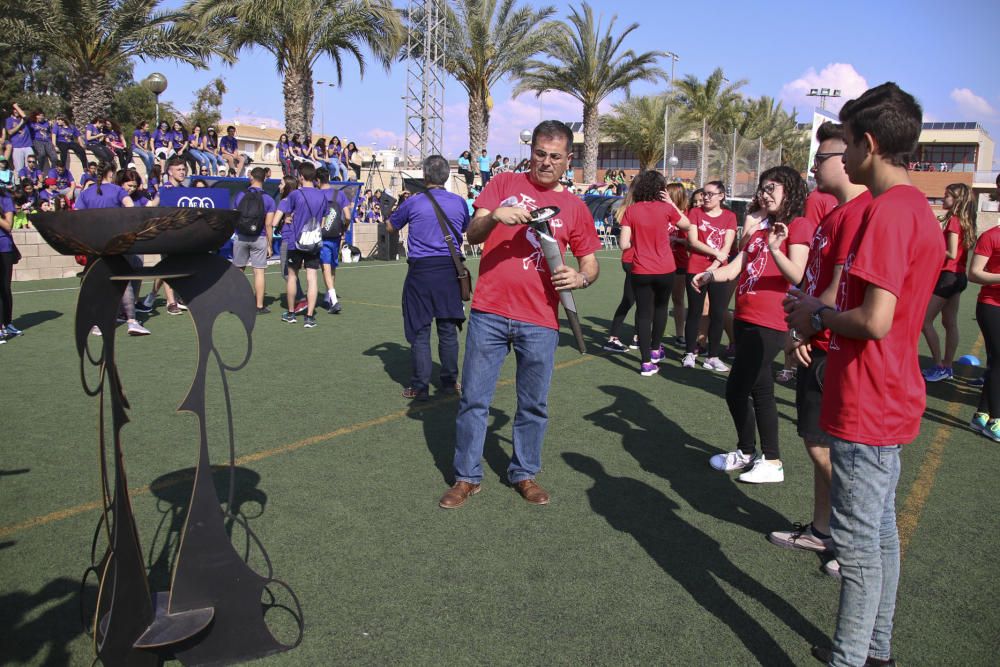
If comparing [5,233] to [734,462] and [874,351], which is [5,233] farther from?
[874,351]

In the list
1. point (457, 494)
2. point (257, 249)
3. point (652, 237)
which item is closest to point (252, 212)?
point (257, 249)

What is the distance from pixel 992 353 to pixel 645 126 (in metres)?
34.2

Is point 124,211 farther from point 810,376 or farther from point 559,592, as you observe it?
point 810,376

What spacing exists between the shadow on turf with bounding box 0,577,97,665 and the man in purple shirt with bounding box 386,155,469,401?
11.2 feet

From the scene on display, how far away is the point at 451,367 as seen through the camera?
659 cm

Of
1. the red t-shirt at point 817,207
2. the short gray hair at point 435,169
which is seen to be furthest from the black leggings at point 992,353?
the short gray hair at point 435,169

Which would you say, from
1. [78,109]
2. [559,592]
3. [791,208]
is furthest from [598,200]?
[559,592]

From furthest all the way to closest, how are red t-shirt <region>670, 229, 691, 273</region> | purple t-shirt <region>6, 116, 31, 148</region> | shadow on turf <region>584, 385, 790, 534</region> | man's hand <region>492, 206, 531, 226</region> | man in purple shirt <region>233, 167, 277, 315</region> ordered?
1. purple t-shirt <region>6, 116, 31, 148</region>
2. man in purple shirt <region>233, 167, 277, 315</region>
3. red t-shirt <region>670, 229, 691, 273</region>
4. shadow on turf <region>584, 385, 790, 534</region>
5. man's hand <region>492, 206, 531, 226</region>

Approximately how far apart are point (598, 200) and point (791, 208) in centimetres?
2169

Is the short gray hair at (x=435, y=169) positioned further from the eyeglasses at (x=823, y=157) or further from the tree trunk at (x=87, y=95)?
the tree trunk at (x=87, y=95)

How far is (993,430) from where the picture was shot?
227 inches

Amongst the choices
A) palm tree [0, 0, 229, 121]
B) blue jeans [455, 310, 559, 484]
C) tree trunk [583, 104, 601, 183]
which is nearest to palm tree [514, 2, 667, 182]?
tree trunk [583, 104, 601, 183]

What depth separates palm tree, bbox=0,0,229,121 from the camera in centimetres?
1703

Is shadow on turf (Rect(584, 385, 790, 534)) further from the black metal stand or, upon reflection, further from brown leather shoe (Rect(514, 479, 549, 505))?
the black metal stand
